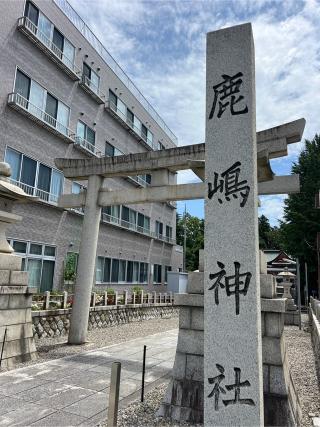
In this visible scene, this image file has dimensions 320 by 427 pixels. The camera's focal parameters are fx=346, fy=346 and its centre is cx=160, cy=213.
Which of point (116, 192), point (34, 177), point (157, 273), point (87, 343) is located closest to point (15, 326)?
point (87, 343)

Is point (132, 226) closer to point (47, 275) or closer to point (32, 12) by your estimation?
point (47, 275)

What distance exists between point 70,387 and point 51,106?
1670cm

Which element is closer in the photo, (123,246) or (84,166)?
(84,166)

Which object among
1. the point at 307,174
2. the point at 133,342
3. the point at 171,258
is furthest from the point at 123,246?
the point at 307,174

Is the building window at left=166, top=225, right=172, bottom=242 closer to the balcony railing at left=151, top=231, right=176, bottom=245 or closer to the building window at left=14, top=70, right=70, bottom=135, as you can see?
the balcony railing at left=151, top=231, right=176, bottom=245

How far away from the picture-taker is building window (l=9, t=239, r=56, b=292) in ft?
56.3

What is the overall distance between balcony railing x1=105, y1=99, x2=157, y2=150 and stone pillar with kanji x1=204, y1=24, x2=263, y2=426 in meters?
21.8

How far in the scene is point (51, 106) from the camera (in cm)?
1962

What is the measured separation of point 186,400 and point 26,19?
60.5 ft

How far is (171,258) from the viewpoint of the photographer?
3666 cm

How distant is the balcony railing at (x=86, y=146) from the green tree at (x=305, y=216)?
19301 mm

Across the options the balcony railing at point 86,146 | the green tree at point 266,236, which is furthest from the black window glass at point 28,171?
the green tree at point 266,236

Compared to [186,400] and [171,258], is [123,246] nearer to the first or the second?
[171,258]

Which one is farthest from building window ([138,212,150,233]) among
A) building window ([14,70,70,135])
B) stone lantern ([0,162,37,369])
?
stone lantern ([0,162,37,369])
